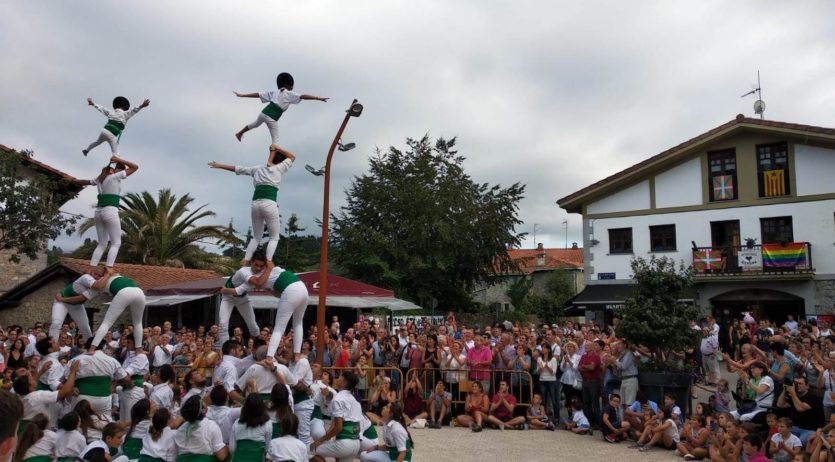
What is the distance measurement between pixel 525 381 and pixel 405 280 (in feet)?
61.3

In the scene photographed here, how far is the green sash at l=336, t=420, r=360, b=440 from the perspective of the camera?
26.1 feet

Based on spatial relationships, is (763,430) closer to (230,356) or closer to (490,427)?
(490,427)

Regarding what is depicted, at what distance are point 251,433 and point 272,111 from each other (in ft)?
11.8

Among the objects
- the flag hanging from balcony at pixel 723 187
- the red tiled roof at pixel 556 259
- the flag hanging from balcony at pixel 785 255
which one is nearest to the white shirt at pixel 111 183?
the flag hanging from balcony at pixel 785 255

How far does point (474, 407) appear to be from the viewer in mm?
12352

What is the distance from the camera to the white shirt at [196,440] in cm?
639

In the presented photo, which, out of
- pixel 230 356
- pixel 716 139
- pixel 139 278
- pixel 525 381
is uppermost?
pixel 716 139

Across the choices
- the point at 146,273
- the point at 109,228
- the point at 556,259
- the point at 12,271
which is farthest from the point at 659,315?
the point at 556,259

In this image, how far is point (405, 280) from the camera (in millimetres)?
31391

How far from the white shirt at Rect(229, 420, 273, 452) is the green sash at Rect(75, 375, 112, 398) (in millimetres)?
2221

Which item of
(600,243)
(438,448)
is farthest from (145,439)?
(600,243)

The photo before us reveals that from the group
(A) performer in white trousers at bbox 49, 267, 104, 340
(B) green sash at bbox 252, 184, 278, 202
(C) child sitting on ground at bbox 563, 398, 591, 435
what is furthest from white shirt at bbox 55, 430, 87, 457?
(C) child sitting on ground at bbox 563, 398, 591, 435

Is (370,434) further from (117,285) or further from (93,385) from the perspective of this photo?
(117,285)

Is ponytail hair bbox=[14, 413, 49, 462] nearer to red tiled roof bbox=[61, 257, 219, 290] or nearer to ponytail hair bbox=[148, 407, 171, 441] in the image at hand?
ponytail hair bbox=[148, 407, 171, 441]
